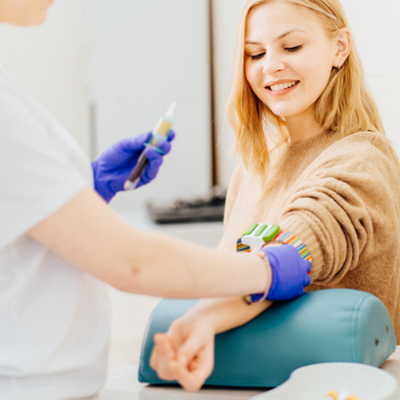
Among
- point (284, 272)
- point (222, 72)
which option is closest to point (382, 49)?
point (284, 272)

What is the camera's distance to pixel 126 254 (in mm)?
570

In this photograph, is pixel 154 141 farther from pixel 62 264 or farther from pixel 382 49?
pixel 382 49

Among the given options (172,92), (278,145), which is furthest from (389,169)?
(172,92)

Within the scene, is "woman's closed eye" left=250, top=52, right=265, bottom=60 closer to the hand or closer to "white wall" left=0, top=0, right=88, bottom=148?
the hand

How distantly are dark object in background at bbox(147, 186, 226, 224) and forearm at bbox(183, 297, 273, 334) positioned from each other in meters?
1.76

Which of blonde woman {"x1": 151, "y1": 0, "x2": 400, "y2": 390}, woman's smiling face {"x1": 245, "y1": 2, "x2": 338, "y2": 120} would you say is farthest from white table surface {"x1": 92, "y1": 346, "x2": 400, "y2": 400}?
woman's smiling face {"x1": 245, "y1": 2, "x2": 338, "y2": 120}

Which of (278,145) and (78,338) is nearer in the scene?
(78,338)

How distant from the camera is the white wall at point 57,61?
2803 mm

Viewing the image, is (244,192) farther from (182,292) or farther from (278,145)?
(182,292)

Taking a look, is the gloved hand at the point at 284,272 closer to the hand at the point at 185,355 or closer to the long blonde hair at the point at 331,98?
the hand at the point at 185,355

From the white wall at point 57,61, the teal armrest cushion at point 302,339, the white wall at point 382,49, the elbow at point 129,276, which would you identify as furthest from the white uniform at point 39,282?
the white wall at point 57,61

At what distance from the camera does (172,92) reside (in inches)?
124

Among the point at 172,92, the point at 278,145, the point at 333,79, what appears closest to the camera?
the point at 333,79

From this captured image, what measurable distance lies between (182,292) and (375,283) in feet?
1.92
